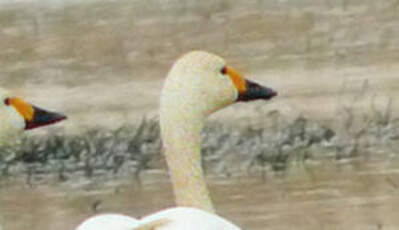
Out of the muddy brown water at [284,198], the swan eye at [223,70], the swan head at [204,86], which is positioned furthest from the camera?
the muddy brown water at [284,198]

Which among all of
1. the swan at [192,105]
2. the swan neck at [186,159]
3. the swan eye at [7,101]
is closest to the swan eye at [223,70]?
the swan at [192,105]

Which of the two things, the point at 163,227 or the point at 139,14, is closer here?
the point at 163,227

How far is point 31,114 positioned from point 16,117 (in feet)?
0.16

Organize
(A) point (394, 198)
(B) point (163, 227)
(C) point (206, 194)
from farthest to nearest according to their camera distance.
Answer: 1. (A) point (394, 198)
2. (C) point (206, 194)
3. (B) point (163, 227)

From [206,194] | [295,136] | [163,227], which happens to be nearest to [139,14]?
[295,136]

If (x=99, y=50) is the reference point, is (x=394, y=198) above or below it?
below

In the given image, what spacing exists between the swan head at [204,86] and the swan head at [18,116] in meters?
0.42

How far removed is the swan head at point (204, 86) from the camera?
18.6ft

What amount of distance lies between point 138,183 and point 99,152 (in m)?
0.15

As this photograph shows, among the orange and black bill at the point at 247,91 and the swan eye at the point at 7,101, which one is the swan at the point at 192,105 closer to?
the orange and black bill at the point at 247,91

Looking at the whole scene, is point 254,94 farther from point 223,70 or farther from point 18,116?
point 18,116

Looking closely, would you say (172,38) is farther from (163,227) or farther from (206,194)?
(163,227)

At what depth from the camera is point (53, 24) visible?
6887mm

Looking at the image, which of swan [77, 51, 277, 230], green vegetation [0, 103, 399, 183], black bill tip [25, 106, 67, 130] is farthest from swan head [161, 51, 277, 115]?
green vegetation [0, 103, 399, 183]
